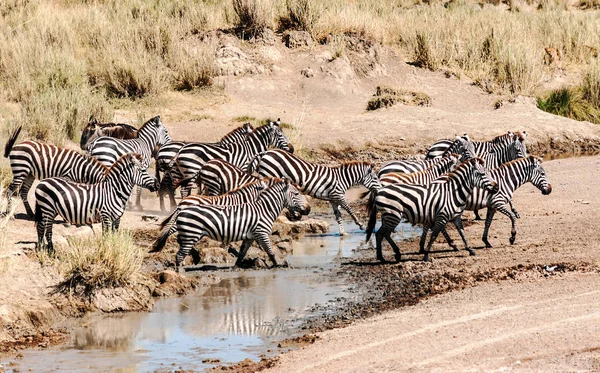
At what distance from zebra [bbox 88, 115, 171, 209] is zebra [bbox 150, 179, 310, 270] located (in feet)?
10.5

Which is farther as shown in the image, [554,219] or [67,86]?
[67,86]

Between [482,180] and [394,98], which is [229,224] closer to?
[482,180]

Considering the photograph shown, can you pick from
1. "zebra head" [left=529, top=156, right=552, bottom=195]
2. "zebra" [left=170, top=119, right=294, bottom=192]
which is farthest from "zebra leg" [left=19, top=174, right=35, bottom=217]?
"zebra head" [left=529, top=156, right=552, bottom=195]

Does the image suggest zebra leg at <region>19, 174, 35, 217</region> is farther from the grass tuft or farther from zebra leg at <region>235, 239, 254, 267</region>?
the grass tuft

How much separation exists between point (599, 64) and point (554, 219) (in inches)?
551

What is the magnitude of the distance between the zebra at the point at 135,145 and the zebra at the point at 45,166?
95 centimetres

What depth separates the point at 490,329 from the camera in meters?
9.49

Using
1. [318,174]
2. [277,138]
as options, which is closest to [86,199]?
[318,174]

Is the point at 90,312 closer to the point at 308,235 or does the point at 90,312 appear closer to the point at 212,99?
the point at 308,235

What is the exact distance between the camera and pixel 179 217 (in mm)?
13328

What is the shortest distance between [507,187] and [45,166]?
7.04 metres

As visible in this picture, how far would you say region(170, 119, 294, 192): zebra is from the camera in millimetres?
17391

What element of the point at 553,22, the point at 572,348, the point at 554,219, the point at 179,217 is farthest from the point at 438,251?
the point at 553,22

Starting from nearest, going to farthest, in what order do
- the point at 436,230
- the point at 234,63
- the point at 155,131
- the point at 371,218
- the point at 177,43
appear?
1. the point at 436,230
2. the point at 371,218
3. the point at 155,131
4. the point at 234,63
5. the point at 177,43
